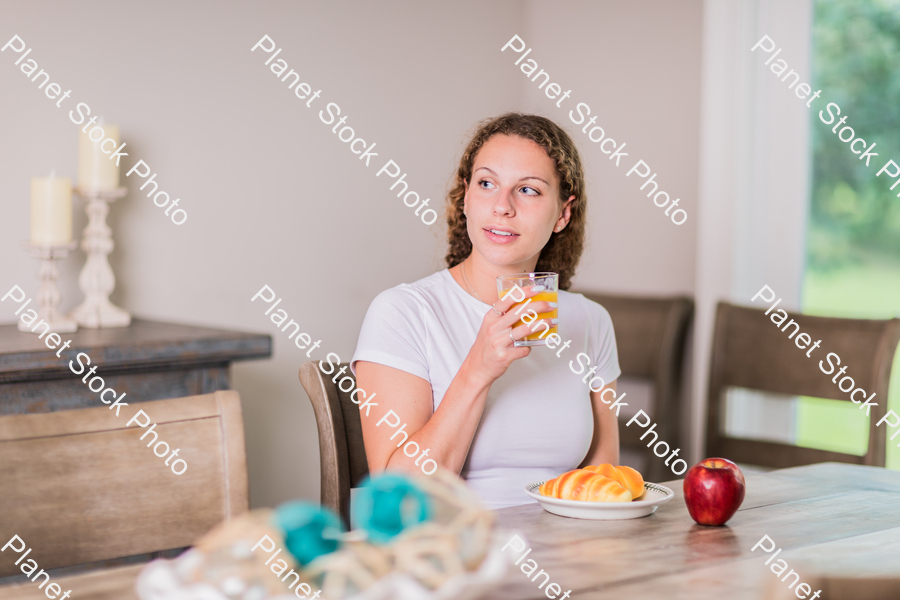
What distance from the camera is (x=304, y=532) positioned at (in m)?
0.69

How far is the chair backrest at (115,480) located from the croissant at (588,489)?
17.3 inches

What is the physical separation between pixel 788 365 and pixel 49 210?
187cm

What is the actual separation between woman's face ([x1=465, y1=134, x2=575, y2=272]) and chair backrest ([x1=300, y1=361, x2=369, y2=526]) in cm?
38

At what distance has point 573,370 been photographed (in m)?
1.61

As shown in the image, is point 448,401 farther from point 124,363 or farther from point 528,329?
point 124,363

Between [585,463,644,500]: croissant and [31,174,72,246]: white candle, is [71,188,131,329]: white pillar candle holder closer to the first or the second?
[31,174,72,246]: white candle

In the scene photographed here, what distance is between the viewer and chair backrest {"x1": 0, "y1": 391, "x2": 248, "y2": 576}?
1055 millimetres

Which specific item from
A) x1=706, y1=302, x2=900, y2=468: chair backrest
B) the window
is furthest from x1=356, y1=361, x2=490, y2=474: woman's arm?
the window

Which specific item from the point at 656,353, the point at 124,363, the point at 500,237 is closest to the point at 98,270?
the point at 124,363

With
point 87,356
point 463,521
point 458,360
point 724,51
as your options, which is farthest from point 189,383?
point 724,51

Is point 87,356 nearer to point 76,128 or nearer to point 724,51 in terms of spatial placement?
point 76,128

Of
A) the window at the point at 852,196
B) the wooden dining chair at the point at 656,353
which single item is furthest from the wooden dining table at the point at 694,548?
the wooden dining chair at the point at 656,353

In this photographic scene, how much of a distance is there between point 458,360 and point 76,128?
1.31 m

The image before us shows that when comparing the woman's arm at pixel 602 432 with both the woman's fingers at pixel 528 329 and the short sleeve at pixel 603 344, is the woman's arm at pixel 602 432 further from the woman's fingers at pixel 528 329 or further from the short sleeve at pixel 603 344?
the woman's fingers at pixel 528 329
